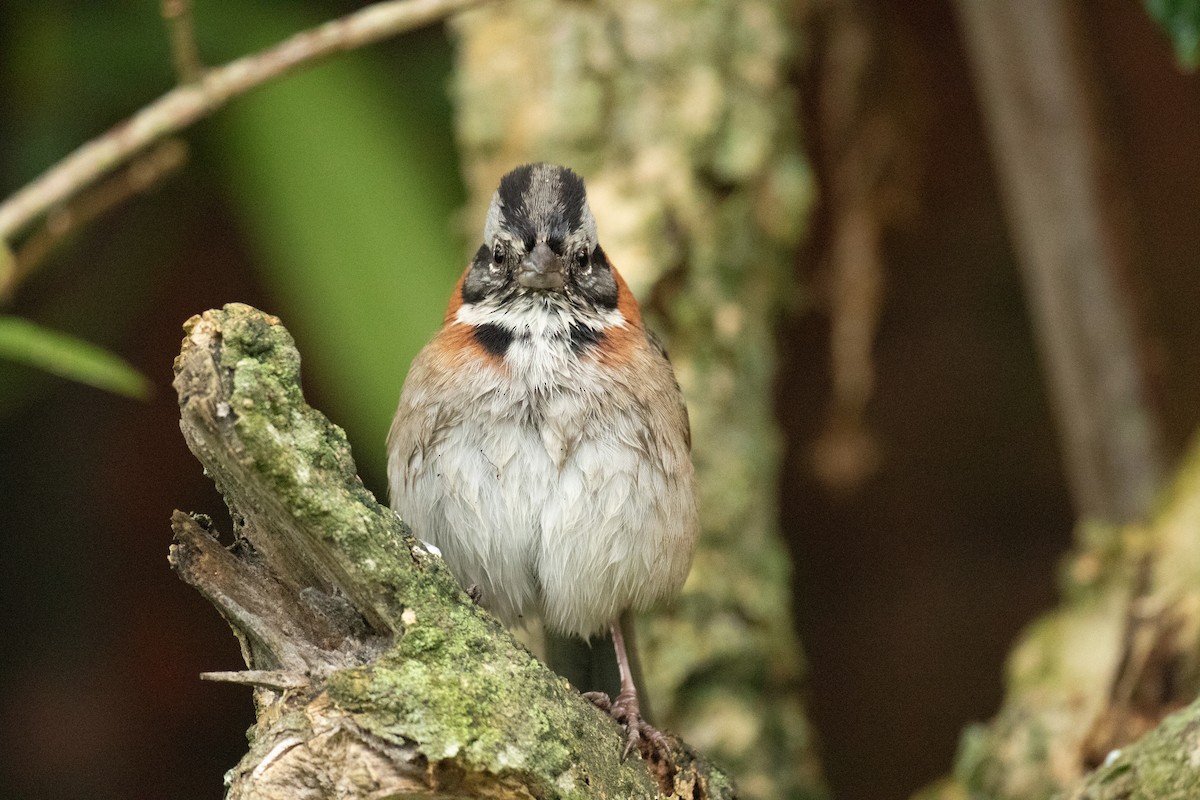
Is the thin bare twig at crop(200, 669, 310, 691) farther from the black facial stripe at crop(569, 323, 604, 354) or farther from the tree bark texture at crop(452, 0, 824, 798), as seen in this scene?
the tree bark texture at crop(452, 0, 824, 798)

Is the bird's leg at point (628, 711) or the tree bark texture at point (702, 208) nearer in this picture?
the bird's leg at point (628, 711)

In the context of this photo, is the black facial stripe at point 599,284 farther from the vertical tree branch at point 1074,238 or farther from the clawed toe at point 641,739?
the vertical tree branch at point 1074,238

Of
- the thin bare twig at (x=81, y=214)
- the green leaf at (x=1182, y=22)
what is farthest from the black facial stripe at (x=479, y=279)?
the green leaf at (x=1182, y=22)

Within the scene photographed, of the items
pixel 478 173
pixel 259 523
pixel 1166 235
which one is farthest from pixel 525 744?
pixel 1166 235

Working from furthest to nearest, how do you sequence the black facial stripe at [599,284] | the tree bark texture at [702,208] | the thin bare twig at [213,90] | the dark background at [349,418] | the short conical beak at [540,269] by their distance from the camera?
the dark background at [349,418] → the tree bark texture at [702,208] → the thin bare twig at [213,90] → the black facial stripe at [599,284] → the short conical beak at [540,269]

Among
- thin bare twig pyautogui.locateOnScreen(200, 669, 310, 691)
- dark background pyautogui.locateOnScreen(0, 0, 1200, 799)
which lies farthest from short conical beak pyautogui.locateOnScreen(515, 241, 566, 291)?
dark background pyautogui.locateOnScreen(0, 0, 1200, 799)

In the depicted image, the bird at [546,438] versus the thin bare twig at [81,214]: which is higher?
the thin bare twig at [81,214]

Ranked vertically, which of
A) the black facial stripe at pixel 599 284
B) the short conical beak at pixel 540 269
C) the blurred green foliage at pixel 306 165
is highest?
the blurred green foliage at pixel 306 165

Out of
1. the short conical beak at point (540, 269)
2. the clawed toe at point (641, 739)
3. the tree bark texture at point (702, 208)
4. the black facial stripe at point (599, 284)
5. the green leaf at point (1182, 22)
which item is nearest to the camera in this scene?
the clawed toe at point (641, 739)
